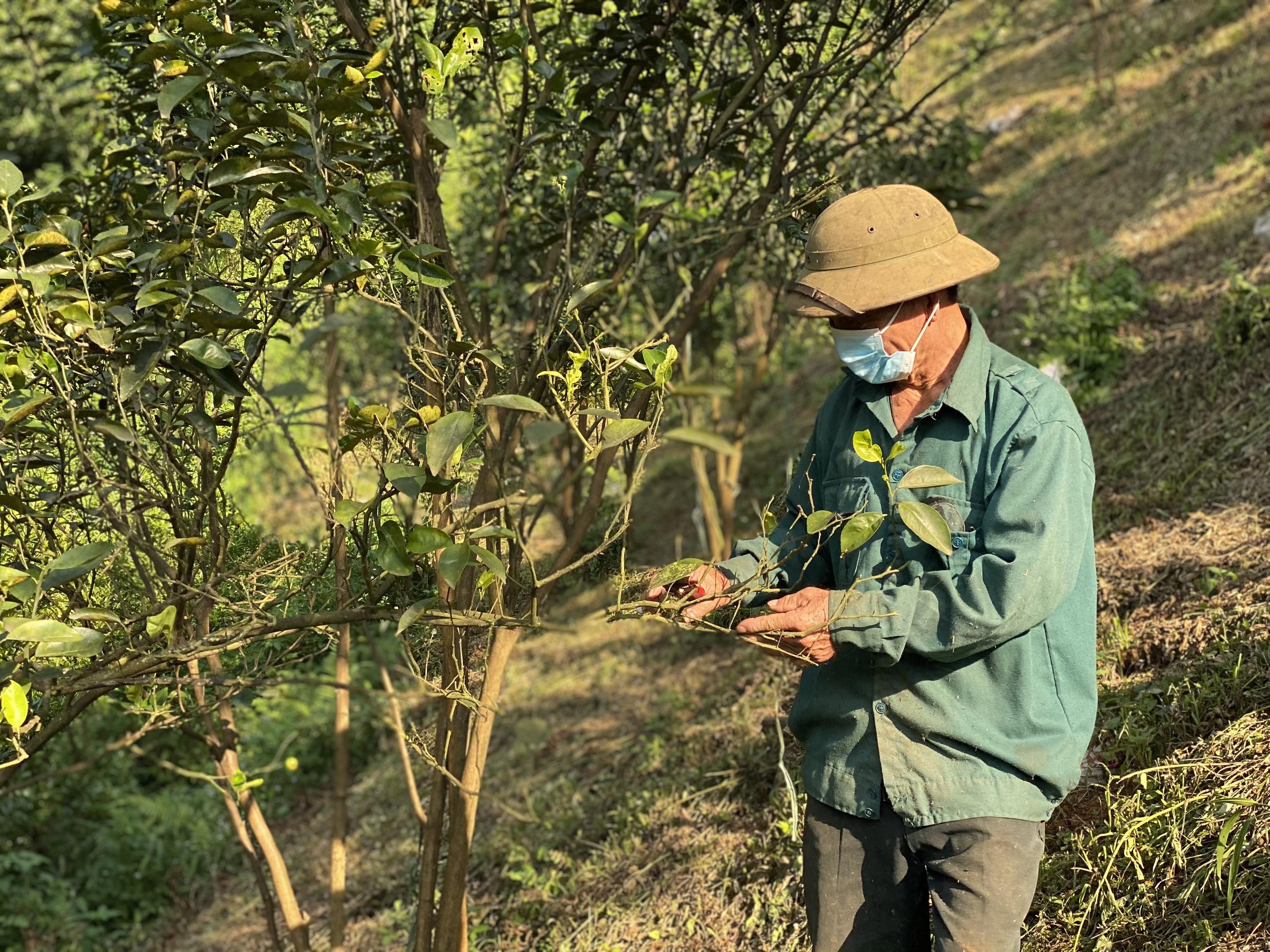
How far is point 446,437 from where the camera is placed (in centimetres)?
161

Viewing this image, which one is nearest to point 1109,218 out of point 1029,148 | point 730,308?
point 730,308

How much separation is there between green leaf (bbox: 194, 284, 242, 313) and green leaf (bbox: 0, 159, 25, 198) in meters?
0.33

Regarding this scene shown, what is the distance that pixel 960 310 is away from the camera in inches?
85.9

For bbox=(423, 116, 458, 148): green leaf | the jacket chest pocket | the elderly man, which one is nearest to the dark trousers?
the elderly man

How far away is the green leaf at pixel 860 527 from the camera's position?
1.76m

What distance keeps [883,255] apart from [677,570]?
0.73m

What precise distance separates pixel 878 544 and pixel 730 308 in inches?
235

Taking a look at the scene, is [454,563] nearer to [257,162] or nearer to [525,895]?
[257,162]

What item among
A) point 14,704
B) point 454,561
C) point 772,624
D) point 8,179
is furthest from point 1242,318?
point 14,704

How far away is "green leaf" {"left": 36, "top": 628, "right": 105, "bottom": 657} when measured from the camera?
1.66 meters

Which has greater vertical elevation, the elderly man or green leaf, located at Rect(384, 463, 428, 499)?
green leaf, located at Rect(384, 463, 428, 499)

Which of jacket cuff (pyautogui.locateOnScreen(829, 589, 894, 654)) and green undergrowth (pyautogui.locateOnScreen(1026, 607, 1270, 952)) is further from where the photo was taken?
green undergrowth (pyautogui.locateOnScreen(1026, 607, 1270, 952))

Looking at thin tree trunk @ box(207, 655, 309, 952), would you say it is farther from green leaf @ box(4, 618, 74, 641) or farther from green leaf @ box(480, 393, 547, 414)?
green leaf @ box(480, 393, 547, 414)

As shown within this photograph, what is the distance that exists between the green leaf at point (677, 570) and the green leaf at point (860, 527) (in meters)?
0.27
